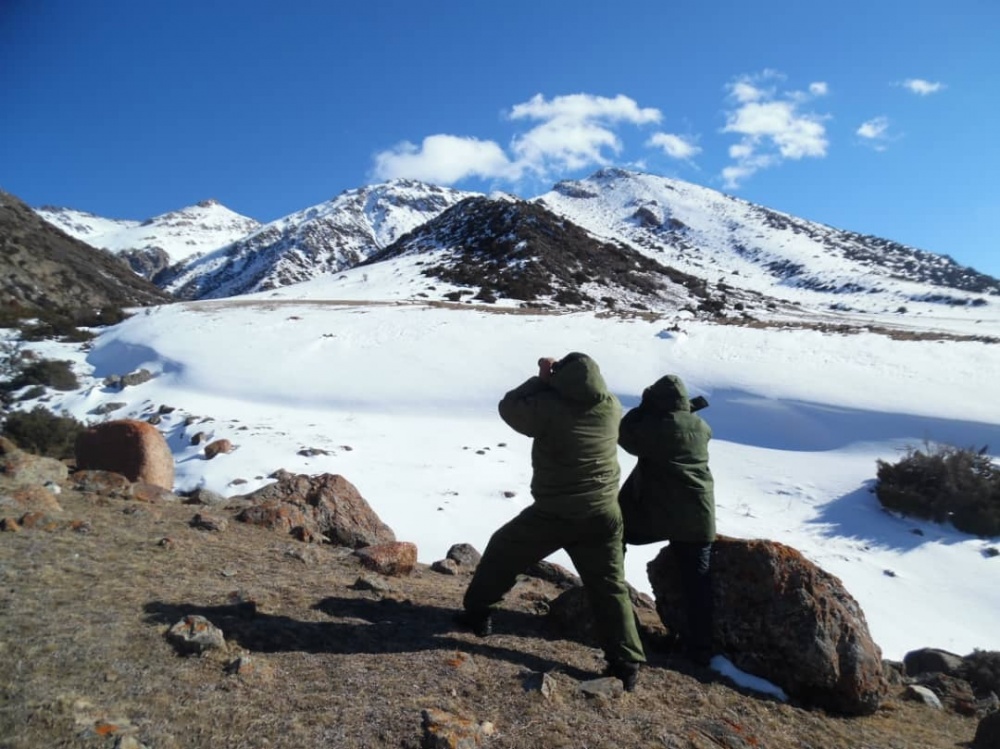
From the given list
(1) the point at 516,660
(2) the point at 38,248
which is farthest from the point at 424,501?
(2) the point at 38,248

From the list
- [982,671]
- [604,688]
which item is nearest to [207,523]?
[604,688]

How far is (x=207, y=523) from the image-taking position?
5773 mm

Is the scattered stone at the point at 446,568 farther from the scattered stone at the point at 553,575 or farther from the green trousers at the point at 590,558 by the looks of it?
the green trousers at the point at 590,558

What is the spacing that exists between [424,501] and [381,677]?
6505mm

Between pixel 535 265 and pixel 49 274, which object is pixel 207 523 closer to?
pixel 535 265

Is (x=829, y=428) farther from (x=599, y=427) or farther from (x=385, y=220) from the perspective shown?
(x=385, y=220)

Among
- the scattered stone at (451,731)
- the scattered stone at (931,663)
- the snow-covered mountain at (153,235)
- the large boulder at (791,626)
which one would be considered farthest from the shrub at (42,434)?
the snow-covered mountain at (153,235)

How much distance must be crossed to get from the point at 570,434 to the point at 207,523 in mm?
4220

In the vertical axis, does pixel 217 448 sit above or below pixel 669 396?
below

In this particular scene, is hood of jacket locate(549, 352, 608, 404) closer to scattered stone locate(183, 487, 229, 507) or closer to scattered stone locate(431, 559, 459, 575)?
scattered stone locate(431, 559, 459, 575)

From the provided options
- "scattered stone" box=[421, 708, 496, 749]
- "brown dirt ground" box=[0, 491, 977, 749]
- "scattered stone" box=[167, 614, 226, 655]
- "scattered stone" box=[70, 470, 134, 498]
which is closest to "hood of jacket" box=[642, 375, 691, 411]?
"brown dirt ground" box=[0, 491, 977, 749]

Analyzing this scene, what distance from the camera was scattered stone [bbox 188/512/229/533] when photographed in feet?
18.9

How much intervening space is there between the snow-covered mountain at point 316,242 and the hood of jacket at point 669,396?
324 feet

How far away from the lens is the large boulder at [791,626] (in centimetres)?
384
